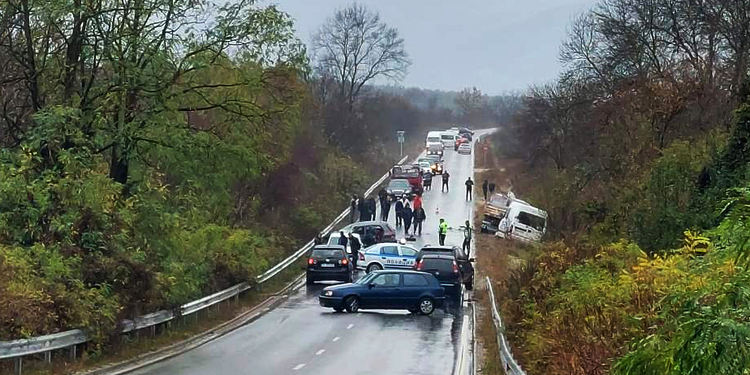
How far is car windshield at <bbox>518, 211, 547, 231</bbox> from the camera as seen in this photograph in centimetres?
5302

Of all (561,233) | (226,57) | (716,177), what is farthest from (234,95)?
(716,177)

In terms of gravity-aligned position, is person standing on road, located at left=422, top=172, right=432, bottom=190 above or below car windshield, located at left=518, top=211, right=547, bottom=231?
above

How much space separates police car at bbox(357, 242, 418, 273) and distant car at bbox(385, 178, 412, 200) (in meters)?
29.0

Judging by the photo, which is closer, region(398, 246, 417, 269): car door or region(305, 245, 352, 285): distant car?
region(305, 245, 352, 285): distant car

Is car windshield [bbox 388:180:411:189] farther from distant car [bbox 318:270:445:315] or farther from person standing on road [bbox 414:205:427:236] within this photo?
distant car [bbox 318:270:445:315]

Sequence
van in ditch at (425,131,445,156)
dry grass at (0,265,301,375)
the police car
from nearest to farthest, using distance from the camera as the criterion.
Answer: dry grass at (0,265,301,375), the police car, van in ditch at (425,131,445,156)

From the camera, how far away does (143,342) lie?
2302 cm

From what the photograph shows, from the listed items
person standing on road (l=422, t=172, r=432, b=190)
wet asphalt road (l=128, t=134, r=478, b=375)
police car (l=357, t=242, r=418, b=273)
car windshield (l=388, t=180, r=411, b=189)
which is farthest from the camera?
person standing on road (l=422, t=172, r=432, b=190)

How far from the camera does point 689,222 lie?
24703 mm

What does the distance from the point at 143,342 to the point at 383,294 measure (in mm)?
10662

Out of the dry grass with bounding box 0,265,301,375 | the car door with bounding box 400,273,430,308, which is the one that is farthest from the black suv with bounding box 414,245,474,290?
the dry grass with bounding box 0,265,301,375

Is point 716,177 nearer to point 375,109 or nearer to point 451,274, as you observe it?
point 451,274

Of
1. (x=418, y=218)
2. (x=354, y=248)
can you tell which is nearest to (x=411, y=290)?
(x=354, y=248)

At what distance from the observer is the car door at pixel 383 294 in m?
32.4
